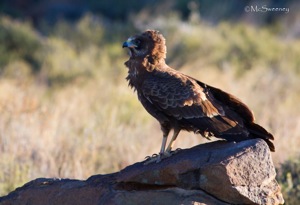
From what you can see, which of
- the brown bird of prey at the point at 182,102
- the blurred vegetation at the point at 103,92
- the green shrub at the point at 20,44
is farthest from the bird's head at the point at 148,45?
the green shrub at the point at 20,44

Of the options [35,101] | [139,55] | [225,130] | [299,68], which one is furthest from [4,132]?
[299,68]

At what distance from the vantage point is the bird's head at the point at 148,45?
21.1 feet

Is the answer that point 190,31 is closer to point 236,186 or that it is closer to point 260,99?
point 260,99

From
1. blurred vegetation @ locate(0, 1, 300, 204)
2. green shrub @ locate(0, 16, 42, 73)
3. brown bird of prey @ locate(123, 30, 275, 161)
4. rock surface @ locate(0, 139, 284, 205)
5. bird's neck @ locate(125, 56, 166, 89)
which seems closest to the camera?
rock surface @ locate(0, 139, 284, 205)

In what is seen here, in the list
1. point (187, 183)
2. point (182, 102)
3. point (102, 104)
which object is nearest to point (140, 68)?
point (182, 102)

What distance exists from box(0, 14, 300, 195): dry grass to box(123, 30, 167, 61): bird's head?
2.45 m

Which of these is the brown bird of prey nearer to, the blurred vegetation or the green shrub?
the blurred vegetation

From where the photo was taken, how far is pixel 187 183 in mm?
5547

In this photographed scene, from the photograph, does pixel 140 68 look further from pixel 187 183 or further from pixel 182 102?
pixel 187 183

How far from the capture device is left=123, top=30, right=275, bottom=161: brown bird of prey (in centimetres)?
590

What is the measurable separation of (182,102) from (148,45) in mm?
739

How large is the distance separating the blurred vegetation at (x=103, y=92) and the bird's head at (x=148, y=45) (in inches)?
95.8

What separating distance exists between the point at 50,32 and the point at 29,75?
20.0 feet

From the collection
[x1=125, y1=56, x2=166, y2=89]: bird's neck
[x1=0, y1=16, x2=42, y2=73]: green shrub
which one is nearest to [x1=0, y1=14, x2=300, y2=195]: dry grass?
[x1=0, y1=16, x2=42, y2=73]: green shrub
